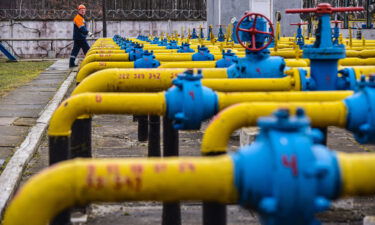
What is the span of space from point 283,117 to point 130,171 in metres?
0.46

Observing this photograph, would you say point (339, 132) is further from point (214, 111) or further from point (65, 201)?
point (65, 201)

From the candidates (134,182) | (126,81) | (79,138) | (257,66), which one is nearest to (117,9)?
(257,66)

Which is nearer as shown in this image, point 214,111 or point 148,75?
point 214,111

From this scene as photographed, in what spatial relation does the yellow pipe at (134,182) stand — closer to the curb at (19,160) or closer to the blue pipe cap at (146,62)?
the curb at (19,160)

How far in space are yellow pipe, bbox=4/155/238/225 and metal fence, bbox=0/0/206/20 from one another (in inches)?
1011

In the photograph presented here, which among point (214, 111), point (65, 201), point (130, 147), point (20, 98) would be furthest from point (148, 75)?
point (20, 98)

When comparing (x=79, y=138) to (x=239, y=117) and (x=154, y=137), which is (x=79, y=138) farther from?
(x=239, y=117)

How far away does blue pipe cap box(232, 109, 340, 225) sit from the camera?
170 cm

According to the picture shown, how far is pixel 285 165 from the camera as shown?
66.6 inches

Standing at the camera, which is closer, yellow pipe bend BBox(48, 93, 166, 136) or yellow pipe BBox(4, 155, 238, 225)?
yellow pipe BBox(4, 155, 238, 225)

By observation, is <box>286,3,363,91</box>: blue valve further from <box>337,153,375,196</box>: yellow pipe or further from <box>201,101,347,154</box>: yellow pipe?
<box>337,153,375,196</box>: yellow pipe

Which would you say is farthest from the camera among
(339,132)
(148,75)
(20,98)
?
(20,98)

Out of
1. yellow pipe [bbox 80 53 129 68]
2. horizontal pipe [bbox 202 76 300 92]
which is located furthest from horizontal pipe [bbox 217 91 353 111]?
yellow pipe [bbox 80 53 129 68]

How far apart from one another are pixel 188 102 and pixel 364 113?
77 cm
